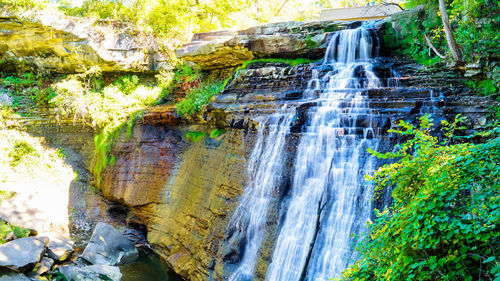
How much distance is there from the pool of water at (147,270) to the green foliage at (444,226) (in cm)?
774

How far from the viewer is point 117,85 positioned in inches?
655

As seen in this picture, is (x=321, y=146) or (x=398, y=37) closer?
(x=321, y=146)

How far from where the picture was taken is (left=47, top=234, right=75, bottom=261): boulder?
10414mm

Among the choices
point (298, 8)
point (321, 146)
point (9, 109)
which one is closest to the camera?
point (321, 146)

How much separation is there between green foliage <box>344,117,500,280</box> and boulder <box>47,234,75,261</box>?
372 inches

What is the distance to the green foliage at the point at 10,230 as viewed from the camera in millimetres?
9933

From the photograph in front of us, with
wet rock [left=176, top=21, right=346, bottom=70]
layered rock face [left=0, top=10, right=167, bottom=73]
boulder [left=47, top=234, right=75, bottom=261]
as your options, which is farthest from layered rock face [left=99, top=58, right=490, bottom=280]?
layered rock face [left=0, top=10, right=167, bottom=73]

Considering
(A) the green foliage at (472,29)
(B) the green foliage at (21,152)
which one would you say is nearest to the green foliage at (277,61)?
(A) the green foliage at (472,29)

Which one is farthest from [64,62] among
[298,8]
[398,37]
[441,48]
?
[441,48]

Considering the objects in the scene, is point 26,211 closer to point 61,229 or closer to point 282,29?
point 61,229

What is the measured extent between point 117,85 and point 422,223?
15.6 meters

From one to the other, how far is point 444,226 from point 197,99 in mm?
10219

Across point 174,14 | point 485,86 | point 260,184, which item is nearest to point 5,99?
point 174,14

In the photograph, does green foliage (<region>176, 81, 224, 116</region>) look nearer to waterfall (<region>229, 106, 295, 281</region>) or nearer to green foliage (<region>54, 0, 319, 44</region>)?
waterfall (<region>229, 106, 295, 281</region>)
